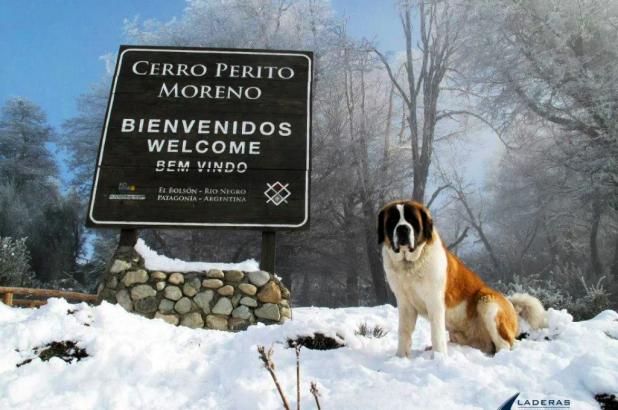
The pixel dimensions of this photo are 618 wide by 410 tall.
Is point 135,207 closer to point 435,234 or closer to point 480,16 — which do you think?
point 435,234

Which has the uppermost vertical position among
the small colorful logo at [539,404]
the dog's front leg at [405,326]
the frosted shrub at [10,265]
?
the frosted shrub at [10,265]

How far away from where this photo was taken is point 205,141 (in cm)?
838

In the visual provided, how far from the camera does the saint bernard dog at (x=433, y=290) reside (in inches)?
157

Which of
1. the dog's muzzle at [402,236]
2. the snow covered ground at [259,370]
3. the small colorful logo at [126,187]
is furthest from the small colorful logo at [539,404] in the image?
the small colorful logo at [126,187]

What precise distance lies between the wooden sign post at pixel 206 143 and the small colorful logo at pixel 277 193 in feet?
0.06

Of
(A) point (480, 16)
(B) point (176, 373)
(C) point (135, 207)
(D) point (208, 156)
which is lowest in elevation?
(B) point (176, 373)

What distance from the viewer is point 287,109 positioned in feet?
28.7

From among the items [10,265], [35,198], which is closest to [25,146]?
[35,198]

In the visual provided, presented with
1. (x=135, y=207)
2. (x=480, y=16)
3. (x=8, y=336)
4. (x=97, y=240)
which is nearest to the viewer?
(x=8, y=336)

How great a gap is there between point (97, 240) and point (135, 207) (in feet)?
52.3

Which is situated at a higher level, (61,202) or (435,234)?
(61,202)

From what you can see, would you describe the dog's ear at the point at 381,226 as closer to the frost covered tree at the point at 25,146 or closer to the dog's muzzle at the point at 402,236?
the dog's muzzle at the point at 402,236

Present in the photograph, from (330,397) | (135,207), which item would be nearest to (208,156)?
(135,207)

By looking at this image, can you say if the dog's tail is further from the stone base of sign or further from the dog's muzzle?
the stone base of sign
